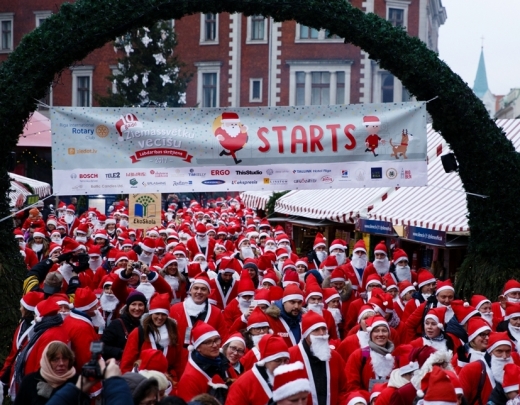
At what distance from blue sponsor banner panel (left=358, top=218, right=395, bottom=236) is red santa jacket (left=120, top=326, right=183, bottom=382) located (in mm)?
9751

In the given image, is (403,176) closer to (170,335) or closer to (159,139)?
(159,139)

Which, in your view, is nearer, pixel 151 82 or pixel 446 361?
pixel 446 361


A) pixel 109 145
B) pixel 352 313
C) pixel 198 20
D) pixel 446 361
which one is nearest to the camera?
pixel 446 361

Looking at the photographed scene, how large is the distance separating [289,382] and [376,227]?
12759 mm

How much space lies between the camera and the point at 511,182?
11.8 metres

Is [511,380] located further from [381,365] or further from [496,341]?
[381,365]

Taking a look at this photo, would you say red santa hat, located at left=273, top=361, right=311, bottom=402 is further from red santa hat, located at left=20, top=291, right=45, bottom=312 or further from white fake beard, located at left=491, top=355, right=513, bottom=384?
red santa hat, located at left=20, top=291, right=45, bottom=312

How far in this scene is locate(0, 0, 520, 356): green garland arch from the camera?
10844mm

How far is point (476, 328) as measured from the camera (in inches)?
308

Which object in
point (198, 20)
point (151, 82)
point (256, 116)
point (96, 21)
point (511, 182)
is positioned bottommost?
point (511, 182)

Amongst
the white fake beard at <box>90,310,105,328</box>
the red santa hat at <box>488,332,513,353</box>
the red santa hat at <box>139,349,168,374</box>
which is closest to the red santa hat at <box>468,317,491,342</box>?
the red santa hat at <box>488,332,513,353</box>

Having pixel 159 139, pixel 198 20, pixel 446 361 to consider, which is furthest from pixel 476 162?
pixel 198 20

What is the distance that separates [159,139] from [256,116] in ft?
3.97

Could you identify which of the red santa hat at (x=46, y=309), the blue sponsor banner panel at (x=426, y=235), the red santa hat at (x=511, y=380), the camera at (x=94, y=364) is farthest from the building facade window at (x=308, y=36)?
the camera at (x=94, y=364)
